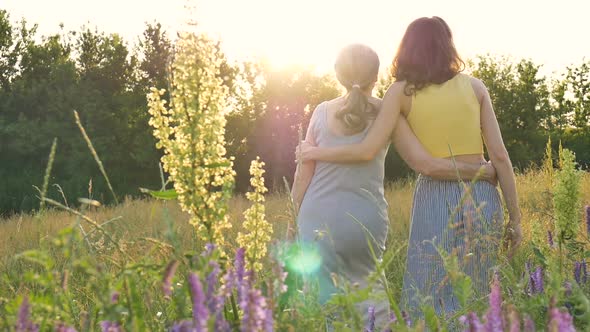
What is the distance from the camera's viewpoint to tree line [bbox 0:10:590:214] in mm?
31688

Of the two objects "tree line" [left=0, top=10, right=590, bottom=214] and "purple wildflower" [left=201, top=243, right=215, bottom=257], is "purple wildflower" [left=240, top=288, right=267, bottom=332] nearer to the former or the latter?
"purple wildflower" [left=201, top=243, right=215, bottom=257]

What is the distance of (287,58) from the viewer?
1273 inches

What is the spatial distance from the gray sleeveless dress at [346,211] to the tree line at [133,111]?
79.9 ft

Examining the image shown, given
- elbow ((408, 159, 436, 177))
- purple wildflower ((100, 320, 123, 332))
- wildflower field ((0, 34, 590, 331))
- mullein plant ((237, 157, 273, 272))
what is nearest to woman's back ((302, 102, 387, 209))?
elbow ((408, 159, 436, 177))

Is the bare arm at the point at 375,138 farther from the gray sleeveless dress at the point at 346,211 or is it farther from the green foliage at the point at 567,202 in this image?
the green foliage at the point at 567,202

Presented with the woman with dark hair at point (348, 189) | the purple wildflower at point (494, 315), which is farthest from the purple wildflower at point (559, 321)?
the woman with dark hair at point (348, 189)

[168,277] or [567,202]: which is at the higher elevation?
[168,277]

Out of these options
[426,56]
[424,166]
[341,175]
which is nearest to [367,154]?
[341,175]

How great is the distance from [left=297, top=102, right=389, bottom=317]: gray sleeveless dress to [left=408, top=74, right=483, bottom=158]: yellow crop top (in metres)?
0.42

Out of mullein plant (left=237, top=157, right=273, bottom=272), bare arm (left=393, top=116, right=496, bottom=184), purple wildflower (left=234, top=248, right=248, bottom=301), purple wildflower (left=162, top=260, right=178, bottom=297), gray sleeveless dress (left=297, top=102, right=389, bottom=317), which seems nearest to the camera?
purple wildflower (left=162, top=260, right=178, bottom=297)

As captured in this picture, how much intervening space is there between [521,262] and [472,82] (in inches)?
75.0

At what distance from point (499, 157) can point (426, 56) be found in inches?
32.4

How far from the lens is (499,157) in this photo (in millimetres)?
4590

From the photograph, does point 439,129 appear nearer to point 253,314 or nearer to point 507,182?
point 507,182
